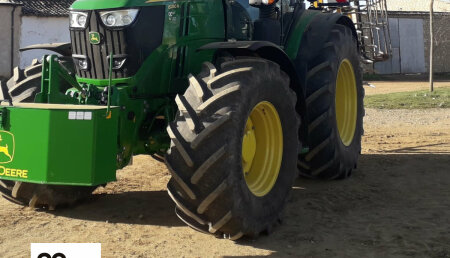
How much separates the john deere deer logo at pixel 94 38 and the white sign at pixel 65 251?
6.36 feet

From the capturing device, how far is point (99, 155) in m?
5.09

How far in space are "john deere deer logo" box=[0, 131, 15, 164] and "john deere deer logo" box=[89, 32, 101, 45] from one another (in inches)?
47.0

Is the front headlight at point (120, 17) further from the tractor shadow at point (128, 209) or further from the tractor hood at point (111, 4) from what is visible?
the tractor shadow at point (128, 209)

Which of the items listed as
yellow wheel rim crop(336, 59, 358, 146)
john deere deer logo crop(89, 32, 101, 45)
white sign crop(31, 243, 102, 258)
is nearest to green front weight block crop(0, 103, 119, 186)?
white sign crop(31, 243, 102, 258)

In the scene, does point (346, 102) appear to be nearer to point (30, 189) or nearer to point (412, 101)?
point (30, 189)

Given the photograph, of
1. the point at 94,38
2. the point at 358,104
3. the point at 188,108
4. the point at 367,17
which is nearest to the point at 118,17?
the point at 94,38

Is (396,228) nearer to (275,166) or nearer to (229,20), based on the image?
(275,166)

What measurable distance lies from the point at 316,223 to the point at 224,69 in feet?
5.60

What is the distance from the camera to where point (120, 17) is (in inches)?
228

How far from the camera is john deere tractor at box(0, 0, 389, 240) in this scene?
5047 mm

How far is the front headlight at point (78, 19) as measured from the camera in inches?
234

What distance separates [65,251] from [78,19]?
90.6 inches

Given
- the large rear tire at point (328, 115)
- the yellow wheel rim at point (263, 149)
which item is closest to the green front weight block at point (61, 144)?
the yellow wheel rim at point (263, 149)

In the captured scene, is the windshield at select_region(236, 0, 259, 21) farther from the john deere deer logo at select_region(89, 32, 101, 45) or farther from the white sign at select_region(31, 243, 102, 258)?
the white sign at select_region(31, 243, 102, 258)
